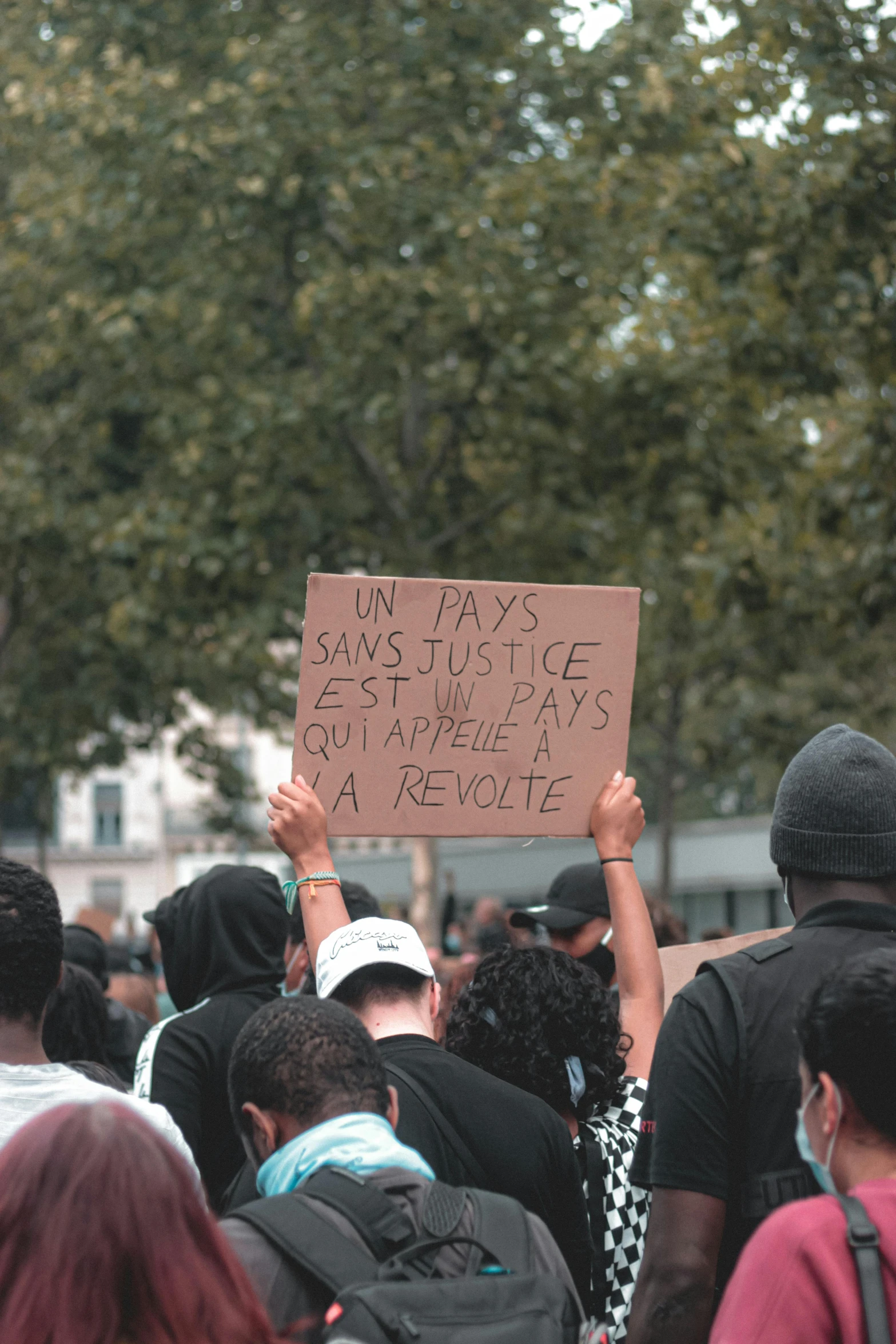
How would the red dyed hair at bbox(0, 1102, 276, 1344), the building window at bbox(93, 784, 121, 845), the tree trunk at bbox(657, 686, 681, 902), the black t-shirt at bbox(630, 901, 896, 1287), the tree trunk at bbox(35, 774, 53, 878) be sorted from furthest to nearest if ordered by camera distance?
the building window at bbox(93, 784, 121, 845) → the tree trunk at bbox(657, 686, 681, 902) → the tree trunk at bbox(35, 774, 53, 878) → the black t-shirt at bbox(630, 901, 896, 1287) → the red dyed hair at bbox(0, 1102, 276, 1344)

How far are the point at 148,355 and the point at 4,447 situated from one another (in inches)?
108

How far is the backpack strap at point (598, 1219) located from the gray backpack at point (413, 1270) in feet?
3.00

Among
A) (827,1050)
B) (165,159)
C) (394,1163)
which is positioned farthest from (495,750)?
(165,159)

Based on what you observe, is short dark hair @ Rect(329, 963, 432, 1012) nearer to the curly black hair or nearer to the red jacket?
the curly black hair

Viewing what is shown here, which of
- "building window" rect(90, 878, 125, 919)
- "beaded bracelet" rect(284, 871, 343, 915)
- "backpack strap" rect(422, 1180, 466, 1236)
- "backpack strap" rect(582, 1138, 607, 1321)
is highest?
"beaded bracelet" rect(284, 871, 343, 915)

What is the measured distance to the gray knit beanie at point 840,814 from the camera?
103 inches

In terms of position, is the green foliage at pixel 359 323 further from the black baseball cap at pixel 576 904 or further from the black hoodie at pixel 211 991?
the black hoodie at pixel 211 991

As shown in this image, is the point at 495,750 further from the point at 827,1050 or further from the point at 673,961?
the point at 827,1050

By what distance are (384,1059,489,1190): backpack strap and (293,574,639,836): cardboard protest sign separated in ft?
2.46

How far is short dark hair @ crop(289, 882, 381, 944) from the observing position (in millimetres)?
4680

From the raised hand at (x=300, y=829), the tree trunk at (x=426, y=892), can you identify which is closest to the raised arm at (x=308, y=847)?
the raised hand at (x=300, y=829)

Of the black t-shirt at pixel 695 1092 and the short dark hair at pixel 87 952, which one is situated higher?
the black t-shirt at pixel 695 1092

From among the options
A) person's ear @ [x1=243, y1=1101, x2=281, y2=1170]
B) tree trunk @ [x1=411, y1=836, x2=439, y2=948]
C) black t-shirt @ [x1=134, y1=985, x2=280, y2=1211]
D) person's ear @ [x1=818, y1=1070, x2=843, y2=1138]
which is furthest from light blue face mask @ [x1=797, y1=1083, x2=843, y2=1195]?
tree trunk @ [x1=411, y1=836, x2=439, y2=948]

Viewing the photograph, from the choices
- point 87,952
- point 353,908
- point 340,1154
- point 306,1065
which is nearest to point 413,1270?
point 340,1154
